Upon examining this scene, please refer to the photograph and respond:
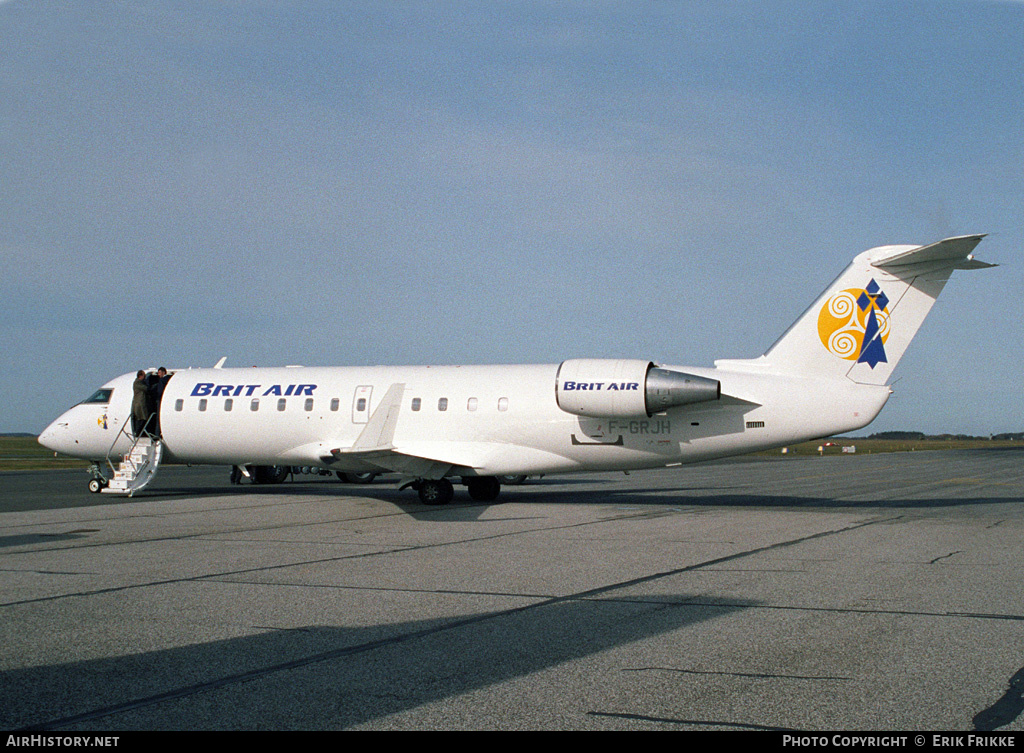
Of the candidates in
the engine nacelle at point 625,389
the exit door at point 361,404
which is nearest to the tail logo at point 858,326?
the engine nacelle at point 625,389

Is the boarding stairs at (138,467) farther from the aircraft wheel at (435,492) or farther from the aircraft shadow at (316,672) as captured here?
the aircraft shadow at (316,672)

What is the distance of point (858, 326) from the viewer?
1752 cm

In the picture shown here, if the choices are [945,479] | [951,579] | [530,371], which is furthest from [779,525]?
[945,479]

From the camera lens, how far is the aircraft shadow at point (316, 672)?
200 inches

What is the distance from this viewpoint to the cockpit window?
2434 cm

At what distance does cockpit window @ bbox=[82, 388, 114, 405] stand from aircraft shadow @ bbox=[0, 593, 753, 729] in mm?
19515

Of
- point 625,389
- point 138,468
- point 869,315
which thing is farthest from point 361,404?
point 869,315

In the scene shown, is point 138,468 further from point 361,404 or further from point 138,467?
point 361,404

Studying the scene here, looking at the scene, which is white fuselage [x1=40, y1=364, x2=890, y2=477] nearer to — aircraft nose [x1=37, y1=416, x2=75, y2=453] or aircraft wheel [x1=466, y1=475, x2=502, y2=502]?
aircraft nose [x1=37, y1=416, x2=75, y2=453]

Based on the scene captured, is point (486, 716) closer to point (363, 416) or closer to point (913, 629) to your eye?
point (913, 629)

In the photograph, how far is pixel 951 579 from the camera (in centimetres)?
970

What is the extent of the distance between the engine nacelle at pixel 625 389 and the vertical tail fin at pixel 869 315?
207 centimetres

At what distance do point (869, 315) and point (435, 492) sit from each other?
33.0ft

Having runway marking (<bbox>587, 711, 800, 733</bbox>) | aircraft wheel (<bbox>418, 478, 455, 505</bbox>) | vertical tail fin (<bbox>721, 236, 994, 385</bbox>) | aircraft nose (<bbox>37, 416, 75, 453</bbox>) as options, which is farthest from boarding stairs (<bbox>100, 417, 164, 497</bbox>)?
runway marking (<bbox>587, 711, 800, 733</bbox>)
